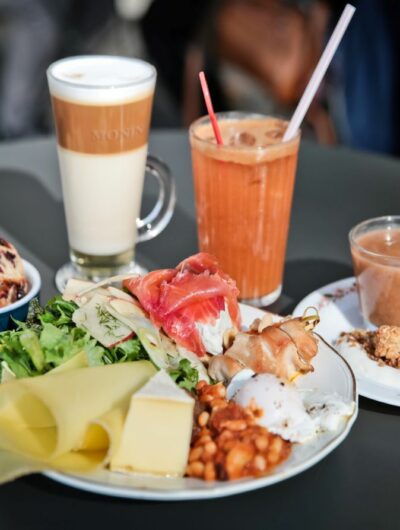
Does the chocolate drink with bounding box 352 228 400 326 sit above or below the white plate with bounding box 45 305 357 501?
below

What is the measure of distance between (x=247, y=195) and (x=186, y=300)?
328mm

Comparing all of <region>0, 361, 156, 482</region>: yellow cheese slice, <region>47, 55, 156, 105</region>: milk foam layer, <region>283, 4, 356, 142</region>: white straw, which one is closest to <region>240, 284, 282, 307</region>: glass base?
<region>283, 4, 356, 142</region>: white straw

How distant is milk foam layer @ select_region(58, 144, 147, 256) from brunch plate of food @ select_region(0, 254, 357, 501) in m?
0.27

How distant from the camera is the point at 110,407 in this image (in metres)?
1.09

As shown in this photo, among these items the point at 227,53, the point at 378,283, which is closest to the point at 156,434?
the point at 378,283

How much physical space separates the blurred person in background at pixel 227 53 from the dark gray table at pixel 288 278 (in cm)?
101

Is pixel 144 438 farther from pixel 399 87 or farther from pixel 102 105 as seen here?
pixel 399 87

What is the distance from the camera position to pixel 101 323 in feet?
4.14

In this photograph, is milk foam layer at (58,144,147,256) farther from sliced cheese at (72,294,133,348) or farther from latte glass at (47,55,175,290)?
sliced cheese at (72,294,133,348)

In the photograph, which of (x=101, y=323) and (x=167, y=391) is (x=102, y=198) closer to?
(x=101, y=323)

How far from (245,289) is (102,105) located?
1.38ft

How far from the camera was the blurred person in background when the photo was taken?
3111 mm

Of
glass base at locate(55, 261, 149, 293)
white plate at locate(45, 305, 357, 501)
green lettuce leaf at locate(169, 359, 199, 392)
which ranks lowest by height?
glass base at locate(55, 261, 149, 293)

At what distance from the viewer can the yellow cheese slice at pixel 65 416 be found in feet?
3.37
